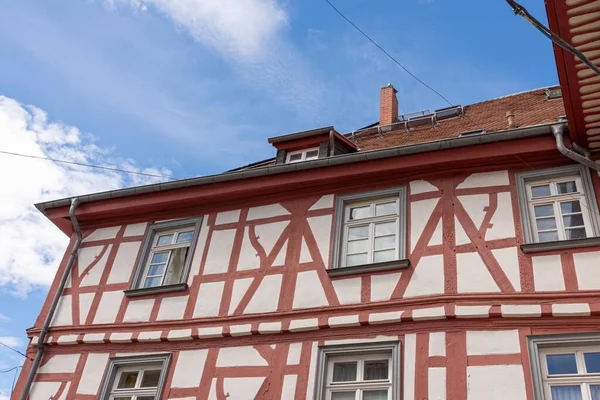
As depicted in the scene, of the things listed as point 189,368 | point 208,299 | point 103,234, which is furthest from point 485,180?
point 103,234

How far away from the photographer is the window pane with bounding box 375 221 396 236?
381 inches

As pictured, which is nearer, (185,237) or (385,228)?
(385,228)

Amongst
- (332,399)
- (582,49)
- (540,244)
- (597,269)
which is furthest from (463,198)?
(332,399)

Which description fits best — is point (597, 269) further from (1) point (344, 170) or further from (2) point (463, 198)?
(1) point (344, 170)

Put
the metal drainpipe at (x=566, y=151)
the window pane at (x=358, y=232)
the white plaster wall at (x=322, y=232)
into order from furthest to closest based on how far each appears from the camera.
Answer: the window pane at (x=358, y=232)
the white plaster wall at (x=322, y=232)
the metal drainpipe at (x=566, y=151)

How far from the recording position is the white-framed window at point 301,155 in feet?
41.6

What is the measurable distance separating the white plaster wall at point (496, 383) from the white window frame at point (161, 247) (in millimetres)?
4856

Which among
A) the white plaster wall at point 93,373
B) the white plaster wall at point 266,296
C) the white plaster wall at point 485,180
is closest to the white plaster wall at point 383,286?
the white plaster wall at point 266,296

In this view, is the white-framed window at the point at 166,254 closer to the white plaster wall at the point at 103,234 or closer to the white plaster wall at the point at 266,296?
the white plaster wall at the point at 103,234

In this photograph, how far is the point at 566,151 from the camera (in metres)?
8.77

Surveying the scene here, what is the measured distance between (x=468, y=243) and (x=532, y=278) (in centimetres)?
100

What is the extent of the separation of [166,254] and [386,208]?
12.9 feet

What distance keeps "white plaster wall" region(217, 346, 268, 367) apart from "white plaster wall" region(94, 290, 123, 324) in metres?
2.32

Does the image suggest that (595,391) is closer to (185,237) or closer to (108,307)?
(185,237)
